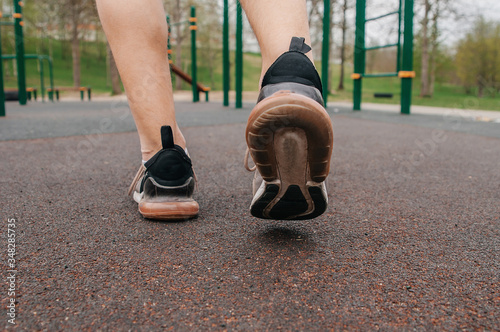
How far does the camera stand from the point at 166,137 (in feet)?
3.28

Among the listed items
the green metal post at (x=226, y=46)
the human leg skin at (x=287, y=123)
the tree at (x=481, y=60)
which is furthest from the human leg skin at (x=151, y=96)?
the tree at (x=481, y=60)

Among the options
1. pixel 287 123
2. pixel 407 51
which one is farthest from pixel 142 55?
pixel 407 51

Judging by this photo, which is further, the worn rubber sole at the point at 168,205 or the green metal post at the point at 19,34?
the green metal post at the point at 19,34

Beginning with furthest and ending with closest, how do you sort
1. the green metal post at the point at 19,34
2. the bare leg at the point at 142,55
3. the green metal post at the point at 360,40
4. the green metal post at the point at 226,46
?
1. the green metal post at the point at 19,34
2. the green metal post at the point at 226,46
3. the green metal post at the point at 360,40
4. the bare leg at the point at 142,55

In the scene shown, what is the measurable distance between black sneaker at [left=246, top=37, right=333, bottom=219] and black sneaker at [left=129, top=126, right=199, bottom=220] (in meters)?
0.25

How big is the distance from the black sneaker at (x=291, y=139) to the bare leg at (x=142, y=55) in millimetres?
306

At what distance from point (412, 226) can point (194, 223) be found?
1.74ft

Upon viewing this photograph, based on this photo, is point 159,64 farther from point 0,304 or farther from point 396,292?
point 396,292

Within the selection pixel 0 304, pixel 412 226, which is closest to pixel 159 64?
pixel 0 304

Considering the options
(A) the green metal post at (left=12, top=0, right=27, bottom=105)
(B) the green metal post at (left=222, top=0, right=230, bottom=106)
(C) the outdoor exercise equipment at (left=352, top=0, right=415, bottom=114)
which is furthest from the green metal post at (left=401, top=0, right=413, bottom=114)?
(A) the green metal post at (left=12, top=0, right=27, bottom=105)

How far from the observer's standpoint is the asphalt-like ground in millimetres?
590

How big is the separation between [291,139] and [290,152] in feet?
0.08

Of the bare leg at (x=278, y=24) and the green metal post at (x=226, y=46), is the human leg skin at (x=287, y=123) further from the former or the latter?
the green metal post at (x=226, y=46)

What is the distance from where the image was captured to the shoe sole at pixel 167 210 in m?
0.99
